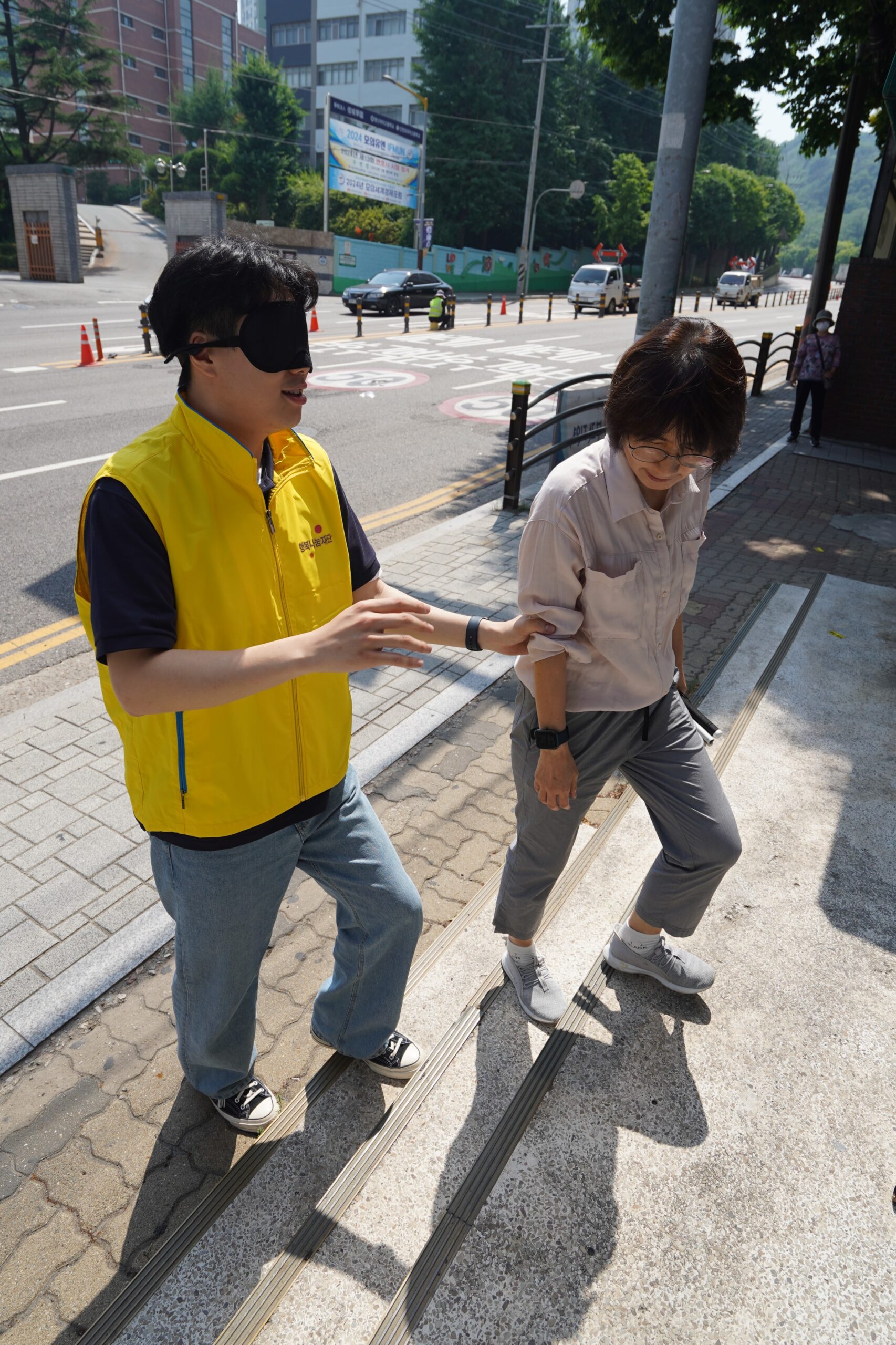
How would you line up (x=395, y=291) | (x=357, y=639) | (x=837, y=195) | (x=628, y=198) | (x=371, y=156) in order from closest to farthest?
(x=357, y=639), (x=837, y=195), (x=395, y=291), (x=371, y=156), (x=628, y=198)

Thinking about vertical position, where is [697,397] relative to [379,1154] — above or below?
above

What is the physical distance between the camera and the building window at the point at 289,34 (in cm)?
7419

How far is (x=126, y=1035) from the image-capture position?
2.82 m

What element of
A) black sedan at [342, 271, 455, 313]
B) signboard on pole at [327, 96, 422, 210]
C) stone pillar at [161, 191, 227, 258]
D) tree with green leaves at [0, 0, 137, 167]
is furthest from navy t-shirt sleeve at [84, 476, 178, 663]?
tree with green leaves at [0, 0, 137, 167]

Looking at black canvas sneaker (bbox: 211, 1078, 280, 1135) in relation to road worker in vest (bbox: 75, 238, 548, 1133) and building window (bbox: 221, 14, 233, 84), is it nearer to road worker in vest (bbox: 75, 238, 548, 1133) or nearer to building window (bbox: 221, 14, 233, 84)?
road worker in vest (bbox: 75, 238, 548, 1133)

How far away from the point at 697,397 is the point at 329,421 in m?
10.9

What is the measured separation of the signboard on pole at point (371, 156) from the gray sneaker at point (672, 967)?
46.1m

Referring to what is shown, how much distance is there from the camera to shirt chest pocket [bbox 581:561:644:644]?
2283mm

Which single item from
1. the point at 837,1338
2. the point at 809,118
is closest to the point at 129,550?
the point at 837,1338

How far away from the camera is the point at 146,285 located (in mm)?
36906

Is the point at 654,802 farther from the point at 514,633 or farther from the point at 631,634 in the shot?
the point at 514,633

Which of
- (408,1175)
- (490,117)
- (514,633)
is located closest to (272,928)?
(408,1175)

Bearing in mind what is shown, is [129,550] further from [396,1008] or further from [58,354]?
[58,354]

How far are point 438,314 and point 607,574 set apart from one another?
86.0 feet
